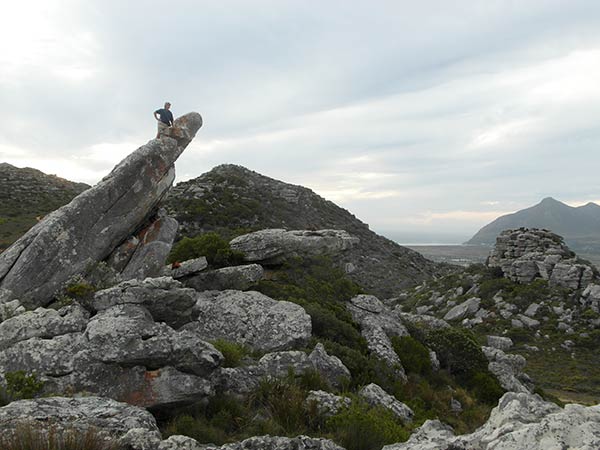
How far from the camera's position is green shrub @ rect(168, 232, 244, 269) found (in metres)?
19.4

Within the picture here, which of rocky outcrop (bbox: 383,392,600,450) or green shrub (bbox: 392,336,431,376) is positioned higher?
rocky outcrop (bbox: 383,392,600,450)

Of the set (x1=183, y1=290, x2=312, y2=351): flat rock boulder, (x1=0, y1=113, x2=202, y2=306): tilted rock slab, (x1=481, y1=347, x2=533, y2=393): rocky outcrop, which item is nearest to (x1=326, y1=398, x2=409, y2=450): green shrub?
(x1=183, y1=290, x2=312, y2=351): flat rock boulder

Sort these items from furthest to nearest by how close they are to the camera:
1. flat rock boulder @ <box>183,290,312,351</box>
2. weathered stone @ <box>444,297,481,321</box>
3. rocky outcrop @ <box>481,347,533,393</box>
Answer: weathered stone @ <box>444,297,481,321</box>
rocky outcrop @ <box>481,347,533,393</box>
flat rock boulder @ <box>183,290,312,351</box>

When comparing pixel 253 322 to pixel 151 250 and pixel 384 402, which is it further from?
pixel 151 250

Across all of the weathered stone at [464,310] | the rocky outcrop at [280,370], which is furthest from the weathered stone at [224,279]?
the weathered stone at [464,310]

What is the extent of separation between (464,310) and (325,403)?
34303 millimetres

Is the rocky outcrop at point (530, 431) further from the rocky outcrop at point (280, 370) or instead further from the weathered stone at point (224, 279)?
the weathered stone at point (224, 279)

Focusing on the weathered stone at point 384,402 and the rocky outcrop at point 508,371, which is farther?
the rocky outcrop at point 508,371

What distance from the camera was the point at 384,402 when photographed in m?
10.2

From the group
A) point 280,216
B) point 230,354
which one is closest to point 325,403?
point 230,354

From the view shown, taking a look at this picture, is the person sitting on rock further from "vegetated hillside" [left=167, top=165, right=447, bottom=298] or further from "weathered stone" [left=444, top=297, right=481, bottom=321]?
"weathered stone" [left=444, top=297, right=481, bottom=321]

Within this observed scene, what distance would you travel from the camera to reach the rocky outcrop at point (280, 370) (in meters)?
9.56

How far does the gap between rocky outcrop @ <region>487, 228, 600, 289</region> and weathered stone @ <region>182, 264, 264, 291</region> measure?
33516 mm

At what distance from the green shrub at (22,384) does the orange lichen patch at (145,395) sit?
1.69m
